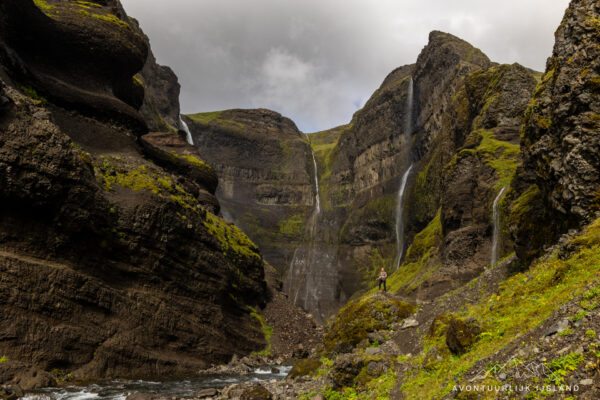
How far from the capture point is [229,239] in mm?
44250

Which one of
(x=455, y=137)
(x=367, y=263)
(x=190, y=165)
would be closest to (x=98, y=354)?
(x=190, y=165)

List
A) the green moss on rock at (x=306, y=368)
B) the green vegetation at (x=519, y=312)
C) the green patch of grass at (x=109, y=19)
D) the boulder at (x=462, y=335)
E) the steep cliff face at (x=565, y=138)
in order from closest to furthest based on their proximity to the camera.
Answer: the green vegetation at (x=519, y=312), the boulder at (x=462, y=335), the steep cliff face at (x=565, y=138), the green moss on rock at (x=306, y=368), the green patch of grass at (x=109, y=19)

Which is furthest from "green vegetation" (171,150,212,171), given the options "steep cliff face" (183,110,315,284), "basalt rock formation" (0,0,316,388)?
"steep cliff face" (183,110,315,284)

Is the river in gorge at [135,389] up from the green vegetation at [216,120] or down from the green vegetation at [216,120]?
down

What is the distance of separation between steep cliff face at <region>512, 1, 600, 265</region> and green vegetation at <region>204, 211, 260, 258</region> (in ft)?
95.4

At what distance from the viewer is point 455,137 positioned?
53.8 meters

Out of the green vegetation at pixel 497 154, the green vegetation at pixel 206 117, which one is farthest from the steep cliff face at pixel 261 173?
the green vegetation at pixel 497 154

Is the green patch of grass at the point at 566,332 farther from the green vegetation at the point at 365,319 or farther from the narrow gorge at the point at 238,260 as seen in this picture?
the green vegetation at the point at 365,319

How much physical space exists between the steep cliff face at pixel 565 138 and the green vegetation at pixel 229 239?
29074 mm

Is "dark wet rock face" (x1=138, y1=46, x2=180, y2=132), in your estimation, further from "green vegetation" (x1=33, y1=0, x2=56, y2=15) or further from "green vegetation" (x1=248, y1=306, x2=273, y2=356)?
"green vegetation" (x1=248, y1=306, x2=273, y2=356)

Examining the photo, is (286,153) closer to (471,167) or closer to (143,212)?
(471,167)

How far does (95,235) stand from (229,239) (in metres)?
19.8

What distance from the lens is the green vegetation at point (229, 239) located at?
4059cm

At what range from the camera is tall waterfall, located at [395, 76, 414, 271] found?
79500 millimetres
